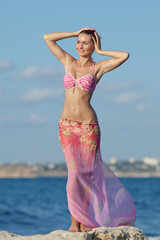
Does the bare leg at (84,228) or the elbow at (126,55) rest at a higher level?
the elbow at (126,55)

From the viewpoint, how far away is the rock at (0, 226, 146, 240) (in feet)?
23.9

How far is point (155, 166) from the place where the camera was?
97.1 meters

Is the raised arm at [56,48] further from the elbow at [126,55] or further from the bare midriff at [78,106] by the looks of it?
the elbow at [126,55]

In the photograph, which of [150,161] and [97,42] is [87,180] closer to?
[97,42]

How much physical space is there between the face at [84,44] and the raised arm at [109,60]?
0.29 ft

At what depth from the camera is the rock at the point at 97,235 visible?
286 inches

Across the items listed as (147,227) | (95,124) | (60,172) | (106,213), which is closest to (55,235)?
(106,213)

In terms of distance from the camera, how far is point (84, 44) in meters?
8.03

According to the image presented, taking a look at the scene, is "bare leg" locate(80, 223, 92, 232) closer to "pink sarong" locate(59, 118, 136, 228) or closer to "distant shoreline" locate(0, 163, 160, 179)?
"pink sarong" locate(59, 118, 136, 228)

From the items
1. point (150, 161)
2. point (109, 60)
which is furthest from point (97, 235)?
point (150, 161)

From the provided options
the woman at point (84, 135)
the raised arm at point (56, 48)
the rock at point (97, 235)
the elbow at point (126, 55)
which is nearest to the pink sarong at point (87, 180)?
the woman at point (84, 135)

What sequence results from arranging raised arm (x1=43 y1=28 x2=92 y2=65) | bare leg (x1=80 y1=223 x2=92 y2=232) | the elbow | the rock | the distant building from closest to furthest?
the rock
bare leg (x1=80 y1=223 x2=92 y2=232)
the elbow
raised arm (x1=43 y1=28 x2=92 y2=65)
the distant building

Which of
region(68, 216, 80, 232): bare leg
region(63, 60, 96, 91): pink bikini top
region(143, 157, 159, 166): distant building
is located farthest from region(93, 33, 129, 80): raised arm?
region(143, 157, 159, 166): distant building

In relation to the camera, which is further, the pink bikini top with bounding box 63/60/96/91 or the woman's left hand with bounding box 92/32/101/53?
the woman's left hand with bounding box 92/32/101/53
